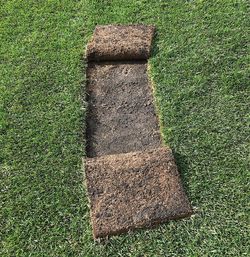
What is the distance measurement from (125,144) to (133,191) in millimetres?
545

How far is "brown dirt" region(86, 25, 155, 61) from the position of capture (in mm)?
4152

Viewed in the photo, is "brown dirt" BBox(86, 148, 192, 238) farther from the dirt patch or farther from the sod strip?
the dirt patch

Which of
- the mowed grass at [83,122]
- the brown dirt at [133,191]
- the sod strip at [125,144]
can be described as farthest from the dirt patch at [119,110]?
the brown dirt at [133,191]

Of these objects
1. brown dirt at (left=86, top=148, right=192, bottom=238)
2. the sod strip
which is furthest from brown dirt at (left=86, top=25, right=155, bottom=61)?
brown dirt at (left=86, top=148, right=192, bottom=238)

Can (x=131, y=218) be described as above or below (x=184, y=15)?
below

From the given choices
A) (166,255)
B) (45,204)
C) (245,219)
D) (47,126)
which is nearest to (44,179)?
(45,204)

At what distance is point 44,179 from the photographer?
10.7 feet

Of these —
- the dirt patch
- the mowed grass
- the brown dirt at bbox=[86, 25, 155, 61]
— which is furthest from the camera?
the brown dirt at bbox=[86, 25, 155, 61]

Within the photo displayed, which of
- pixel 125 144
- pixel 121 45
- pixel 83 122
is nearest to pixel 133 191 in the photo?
pixel 125 144

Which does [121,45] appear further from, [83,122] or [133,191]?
[133,191]

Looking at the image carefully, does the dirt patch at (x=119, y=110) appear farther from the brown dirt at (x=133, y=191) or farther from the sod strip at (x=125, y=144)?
the brown dirt at (x=133, y=191)

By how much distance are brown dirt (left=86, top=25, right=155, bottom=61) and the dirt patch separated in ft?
0.23

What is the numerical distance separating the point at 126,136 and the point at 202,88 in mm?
801

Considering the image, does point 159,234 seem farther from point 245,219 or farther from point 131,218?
point 245,219
